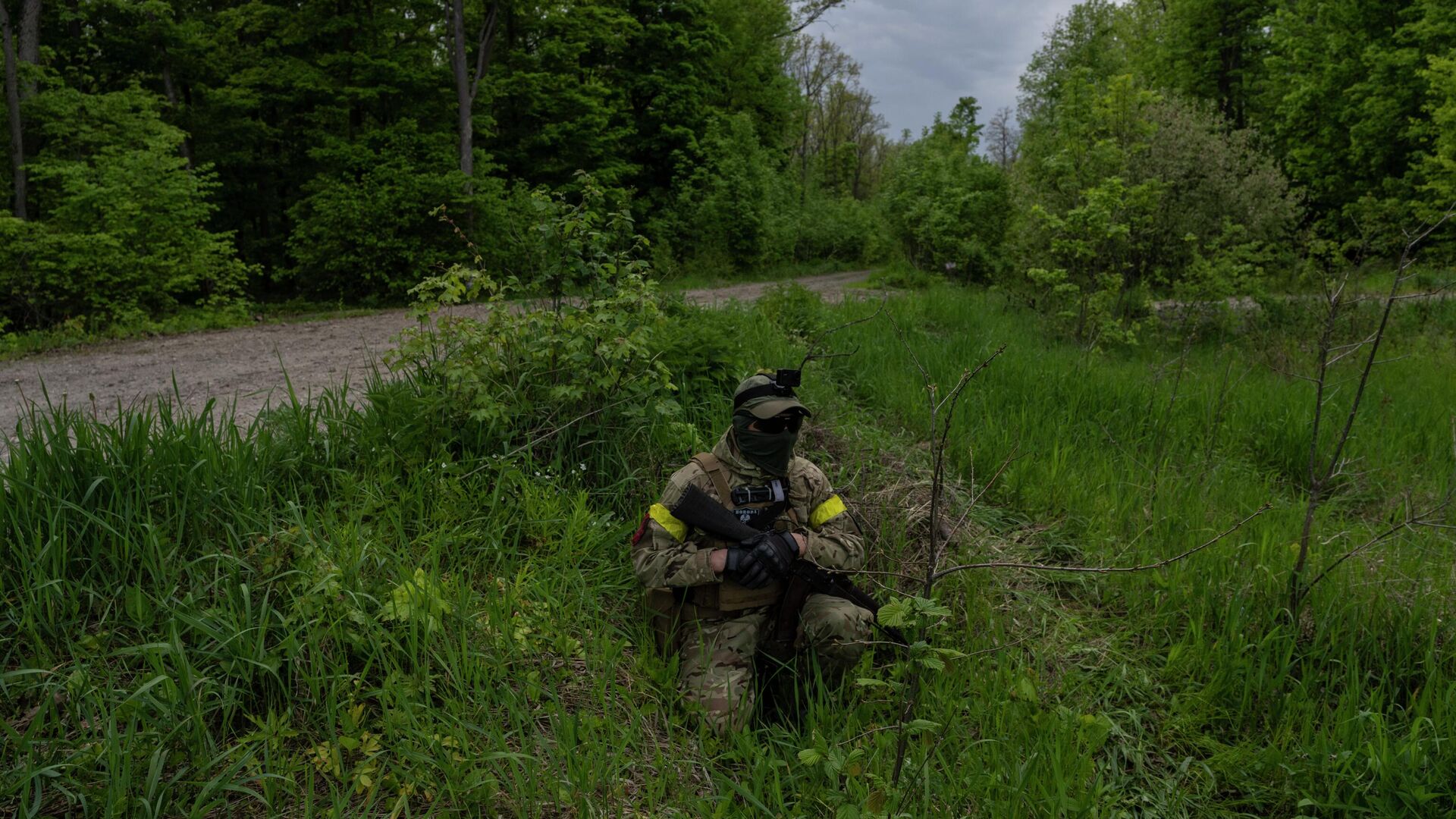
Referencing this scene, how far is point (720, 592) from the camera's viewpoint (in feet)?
9.91

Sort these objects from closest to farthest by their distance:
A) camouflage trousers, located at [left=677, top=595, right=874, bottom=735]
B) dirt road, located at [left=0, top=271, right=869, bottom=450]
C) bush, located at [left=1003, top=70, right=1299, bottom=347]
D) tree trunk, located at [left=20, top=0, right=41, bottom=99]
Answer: camouflage trousers, located at [left=677, top=595, right=874, bottom=735], dirt road, located at [left=0, top=271, right=869, bottom=450], bush, located at [left=1003, top=70, right=1299, bottom=347], tree trunk, located at [left=20, top=0, right=41, bottom=99]

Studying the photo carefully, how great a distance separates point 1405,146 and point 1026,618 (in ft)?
69.7

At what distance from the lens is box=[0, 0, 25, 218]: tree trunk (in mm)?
10398

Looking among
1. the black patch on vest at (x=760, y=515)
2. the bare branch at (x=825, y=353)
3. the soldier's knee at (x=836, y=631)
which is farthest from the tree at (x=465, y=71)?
the soldier's knee at (x=836, y=631)

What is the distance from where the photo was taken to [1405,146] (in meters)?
17.2

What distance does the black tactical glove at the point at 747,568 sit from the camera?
9.27 ft

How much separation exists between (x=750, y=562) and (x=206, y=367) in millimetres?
7085

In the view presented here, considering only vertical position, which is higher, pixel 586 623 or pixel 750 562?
pixel 750 562

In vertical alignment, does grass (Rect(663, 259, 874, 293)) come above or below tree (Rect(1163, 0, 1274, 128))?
below

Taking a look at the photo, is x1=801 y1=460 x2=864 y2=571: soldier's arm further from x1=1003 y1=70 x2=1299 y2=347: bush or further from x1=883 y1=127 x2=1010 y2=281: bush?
x1=883 y1=127 x2=1010 y2=281: bush

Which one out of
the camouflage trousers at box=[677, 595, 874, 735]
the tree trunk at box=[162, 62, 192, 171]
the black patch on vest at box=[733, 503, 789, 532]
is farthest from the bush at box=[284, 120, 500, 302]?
the camouflage trousers at box=[677, 595, 874, 735]

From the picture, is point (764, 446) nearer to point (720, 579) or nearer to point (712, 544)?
point (712, 544)

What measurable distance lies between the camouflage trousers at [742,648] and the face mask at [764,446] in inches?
24.0

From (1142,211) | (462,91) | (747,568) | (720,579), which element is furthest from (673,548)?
(462,91)
